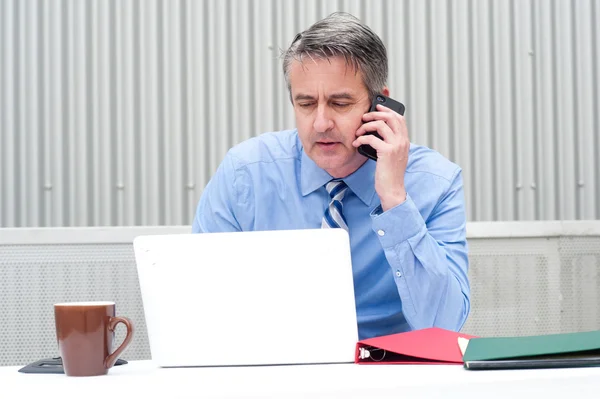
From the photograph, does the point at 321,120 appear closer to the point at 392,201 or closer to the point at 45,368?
the point at 392,201

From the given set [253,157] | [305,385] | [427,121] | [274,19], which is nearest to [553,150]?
[427,121]

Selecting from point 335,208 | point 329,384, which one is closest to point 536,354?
point 329,384

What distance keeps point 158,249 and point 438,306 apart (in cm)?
64

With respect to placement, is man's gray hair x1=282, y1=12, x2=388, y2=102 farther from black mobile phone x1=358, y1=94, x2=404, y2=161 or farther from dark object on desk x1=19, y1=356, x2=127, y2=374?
dark object on desk x1=19, y1=356, x2=127, y2=374

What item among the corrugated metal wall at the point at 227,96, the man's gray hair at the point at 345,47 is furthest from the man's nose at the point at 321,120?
the corrugated metal wall at the point at 227,96

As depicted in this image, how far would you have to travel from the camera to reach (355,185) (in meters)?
1.87

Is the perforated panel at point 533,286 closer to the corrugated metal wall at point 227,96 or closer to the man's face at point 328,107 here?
the corrugated metal wall at point 227,96

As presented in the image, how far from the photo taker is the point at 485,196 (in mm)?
3111

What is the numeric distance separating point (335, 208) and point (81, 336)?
0.76 m

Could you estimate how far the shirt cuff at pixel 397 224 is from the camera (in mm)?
1597

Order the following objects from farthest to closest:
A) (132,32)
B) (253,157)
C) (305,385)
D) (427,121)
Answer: (427,121)
(132,32)
(253,157)
(305,385)

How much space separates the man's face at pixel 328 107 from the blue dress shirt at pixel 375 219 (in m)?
0.09

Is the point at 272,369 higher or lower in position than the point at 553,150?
lower

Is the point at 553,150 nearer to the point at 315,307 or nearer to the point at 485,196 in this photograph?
the point at 485,196
